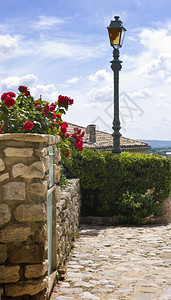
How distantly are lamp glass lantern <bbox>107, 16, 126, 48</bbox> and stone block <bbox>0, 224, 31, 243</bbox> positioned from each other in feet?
22.0

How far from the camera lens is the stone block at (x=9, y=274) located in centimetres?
355

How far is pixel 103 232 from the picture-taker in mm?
7781

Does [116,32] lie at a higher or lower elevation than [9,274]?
higher

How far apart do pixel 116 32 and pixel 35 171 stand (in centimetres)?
645

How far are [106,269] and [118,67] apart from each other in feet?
18.7

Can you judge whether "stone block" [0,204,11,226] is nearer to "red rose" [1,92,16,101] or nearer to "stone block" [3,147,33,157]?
"stone block" [3,147,33,157]

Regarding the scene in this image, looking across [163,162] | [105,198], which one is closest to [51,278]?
[105,198]

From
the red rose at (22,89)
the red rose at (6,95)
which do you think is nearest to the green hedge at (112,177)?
the red rose at (22,89)

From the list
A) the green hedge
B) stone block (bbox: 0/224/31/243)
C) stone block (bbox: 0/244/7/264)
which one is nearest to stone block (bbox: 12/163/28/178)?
stone block (bbox: 0/224/31/243)

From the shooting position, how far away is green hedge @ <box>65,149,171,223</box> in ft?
29.4

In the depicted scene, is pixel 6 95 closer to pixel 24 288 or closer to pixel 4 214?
pixel 4 214

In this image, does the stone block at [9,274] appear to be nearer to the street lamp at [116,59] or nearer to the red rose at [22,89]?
the red rose at [22,89]

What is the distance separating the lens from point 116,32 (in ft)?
30.0

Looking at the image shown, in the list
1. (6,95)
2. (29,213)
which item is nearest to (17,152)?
(29,213)
